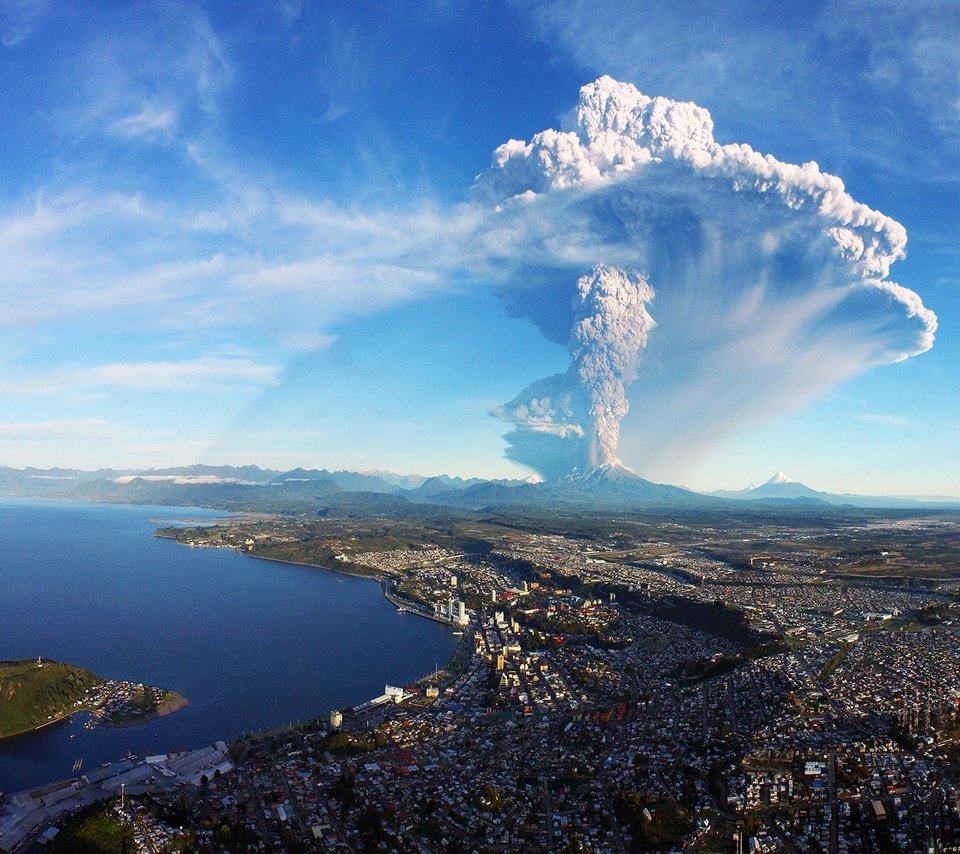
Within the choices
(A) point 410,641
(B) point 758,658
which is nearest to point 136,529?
(A) point 410,641

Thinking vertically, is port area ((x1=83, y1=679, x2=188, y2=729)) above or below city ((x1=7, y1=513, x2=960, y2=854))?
below

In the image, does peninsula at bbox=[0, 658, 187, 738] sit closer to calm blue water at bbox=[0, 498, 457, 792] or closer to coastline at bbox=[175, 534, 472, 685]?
calm blue water at bbox=[0, 498, 457, 792]

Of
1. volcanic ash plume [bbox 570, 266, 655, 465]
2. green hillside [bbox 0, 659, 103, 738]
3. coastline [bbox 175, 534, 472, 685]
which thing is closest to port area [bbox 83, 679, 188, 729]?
green hillside [bbox 0, 659, 103, 738]

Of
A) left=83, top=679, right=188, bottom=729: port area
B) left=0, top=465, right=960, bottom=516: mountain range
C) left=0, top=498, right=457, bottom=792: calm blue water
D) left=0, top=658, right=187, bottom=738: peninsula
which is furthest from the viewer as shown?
left=0, top=465, right=960, bottom=516: mountain range

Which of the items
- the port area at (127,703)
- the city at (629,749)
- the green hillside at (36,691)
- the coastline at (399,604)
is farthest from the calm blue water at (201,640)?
the city at (629,749)

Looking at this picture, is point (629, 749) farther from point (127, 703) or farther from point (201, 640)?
point (201, 640)

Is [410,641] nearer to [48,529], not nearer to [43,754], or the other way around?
[43,754]

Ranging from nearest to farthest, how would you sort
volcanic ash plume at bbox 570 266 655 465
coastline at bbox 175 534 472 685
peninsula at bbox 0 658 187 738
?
1. peninsula at bbox 0 658 187 738
2. coastline at bbox 175 534 472 685
3. volcanic ash plume at bbox 570 266 655 465

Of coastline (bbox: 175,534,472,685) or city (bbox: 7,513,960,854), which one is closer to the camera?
city (bbox: 7,513,960,854)
